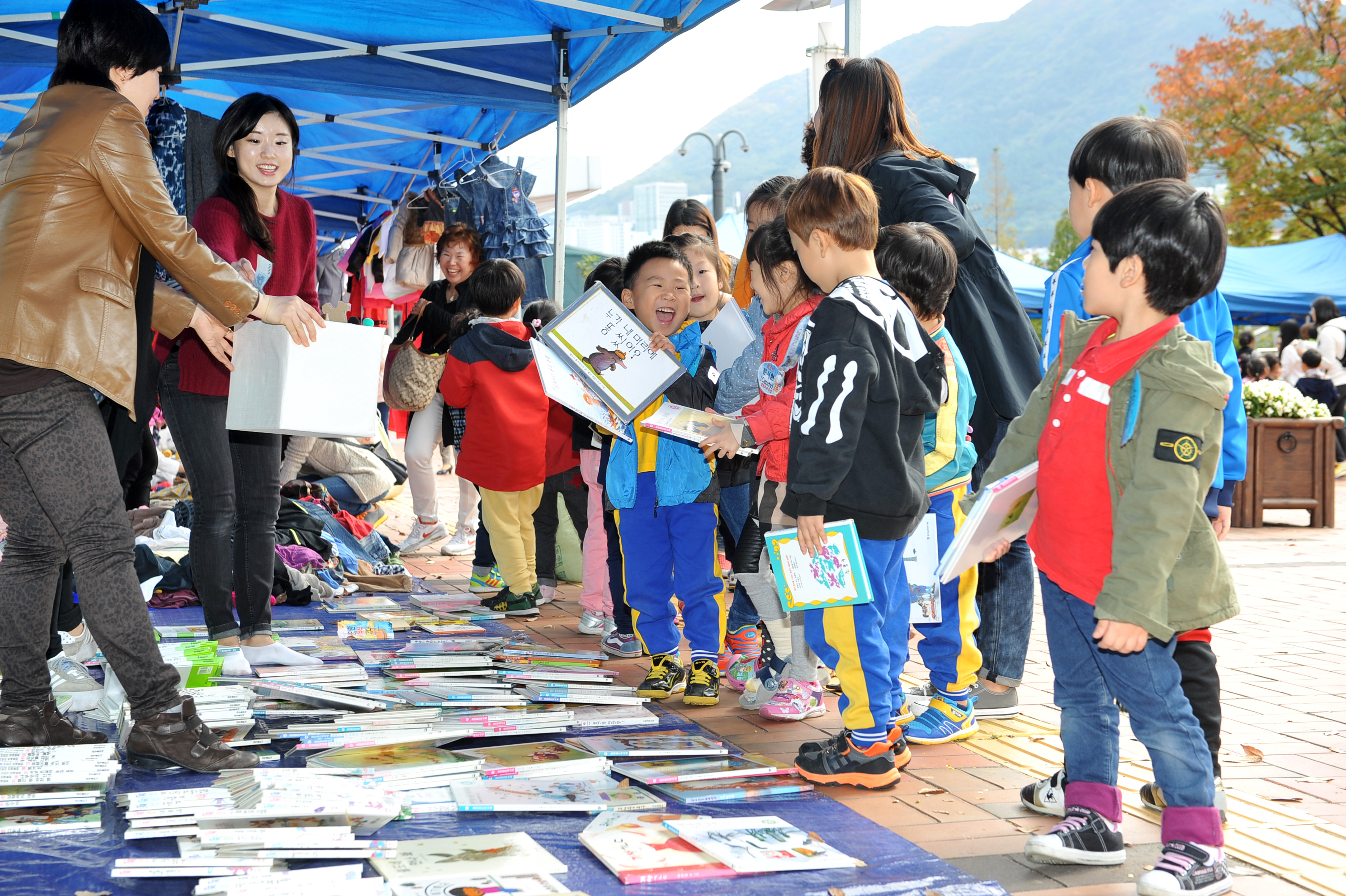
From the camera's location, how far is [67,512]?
8.70 ft

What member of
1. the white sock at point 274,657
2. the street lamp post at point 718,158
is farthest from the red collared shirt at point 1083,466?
the street lamp post at point 718,158

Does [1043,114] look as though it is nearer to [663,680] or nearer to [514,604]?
[514,604]

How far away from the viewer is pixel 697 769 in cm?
289

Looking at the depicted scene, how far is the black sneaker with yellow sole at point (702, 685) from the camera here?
12.3 ft

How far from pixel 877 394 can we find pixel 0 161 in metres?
2.29

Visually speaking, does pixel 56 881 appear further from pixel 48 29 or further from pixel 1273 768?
pixel 48 29

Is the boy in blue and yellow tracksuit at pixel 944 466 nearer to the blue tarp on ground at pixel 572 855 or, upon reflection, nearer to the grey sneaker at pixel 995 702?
the grey sneaker at pixel 995 702

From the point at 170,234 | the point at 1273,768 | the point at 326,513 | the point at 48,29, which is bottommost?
the point at 1273,768

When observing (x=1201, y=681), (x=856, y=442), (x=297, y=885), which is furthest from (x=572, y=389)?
(x=1201, y=681)

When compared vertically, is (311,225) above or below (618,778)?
above

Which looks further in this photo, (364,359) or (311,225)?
(311,225)

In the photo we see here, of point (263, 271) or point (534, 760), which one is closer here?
point (534, 760)

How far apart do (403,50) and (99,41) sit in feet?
15.1

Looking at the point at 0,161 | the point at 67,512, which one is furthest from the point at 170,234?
the point at 67,512
